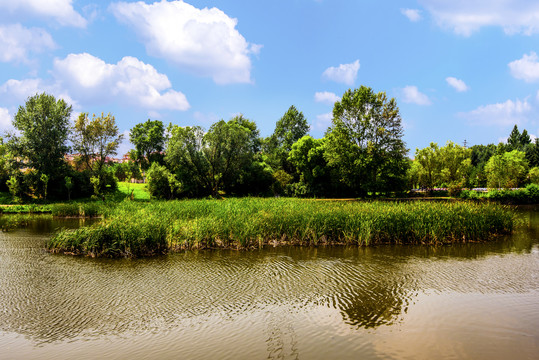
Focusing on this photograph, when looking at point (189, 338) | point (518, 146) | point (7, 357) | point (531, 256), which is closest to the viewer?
point (7, 357)

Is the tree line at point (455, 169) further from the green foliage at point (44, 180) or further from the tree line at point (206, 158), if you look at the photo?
the green foliage at point (44, 180)

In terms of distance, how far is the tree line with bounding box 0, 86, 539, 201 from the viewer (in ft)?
141

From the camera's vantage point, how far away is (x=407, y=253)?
49.8ft

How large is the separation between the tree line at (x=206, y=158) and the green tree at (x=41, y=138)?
0.11 meters

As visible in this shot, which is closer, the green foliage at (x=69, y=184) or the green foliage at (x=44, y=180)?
the green foliage at (x=44, y=180)

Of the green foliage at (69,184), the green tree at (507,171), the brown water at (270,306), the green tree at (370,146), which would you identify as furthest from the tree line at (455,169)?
the green foliage at (69,184)

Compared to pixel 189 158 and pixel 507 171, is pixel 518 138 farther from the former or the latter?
pixel 189 158

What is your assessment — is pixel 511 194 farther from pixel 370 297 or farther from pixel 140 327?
pixel 140 327

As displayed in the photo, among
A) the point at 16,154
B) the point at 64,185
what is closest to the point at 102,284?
the point at 64,185

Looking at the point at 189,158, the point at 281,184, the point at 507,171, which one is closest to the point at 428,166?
the point at 507,171

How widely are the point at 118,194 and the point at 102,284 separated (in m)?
40.2

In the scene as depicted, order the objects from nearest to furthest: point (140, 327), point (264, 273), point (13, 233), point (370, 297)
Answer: point (140, 327) < point (370, 297) < point (264, 273) < point (13, 233)

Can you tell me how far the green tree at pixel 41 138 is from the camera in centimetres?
4278

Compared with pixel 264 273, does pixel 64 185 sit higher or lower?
higher
